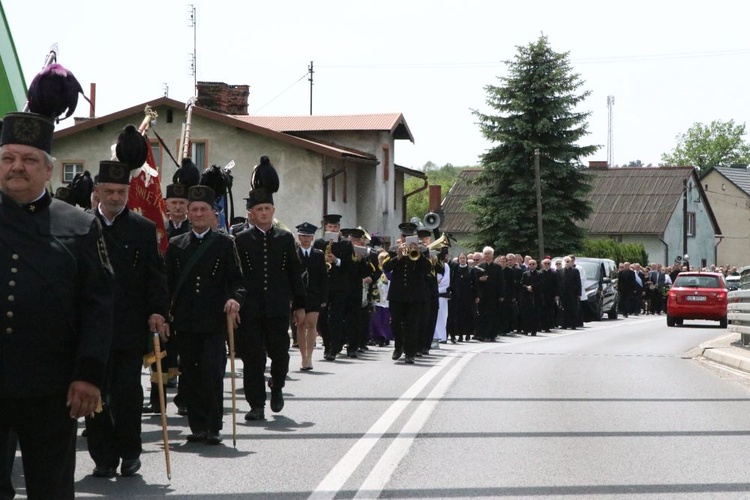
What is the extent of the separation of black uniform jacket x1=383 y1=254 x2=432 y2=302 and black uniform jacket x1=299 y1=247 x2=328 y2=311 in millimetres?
1348

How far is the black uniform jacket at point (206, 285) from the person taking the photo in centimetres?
1000

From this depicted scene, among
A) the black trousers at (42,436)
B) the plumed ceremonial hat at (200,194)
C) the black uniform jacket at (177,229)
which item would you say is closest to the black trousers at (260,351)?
the black uniform jacket at (177,229)

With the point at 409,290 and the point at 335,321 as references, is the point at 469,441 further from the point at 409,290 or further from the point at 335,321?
the point at 335,321

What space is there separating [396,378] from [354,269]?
4203mm

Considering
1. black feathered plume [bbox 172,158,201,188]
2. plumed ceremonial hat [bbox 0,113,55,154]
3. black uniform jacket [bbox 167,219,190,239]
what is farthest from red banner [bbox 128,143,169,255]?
plumed ceremonial hat [bbox 0,113,55,154]

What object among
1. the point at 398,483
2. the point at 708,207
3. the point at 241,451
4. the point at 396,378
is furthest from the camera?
the point at 708,207

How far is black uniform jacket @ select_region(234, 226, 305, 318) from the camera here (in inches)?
461

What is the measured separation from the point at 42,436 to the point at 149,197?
728 centimetres

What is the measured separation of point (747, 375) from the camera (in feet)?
58.6

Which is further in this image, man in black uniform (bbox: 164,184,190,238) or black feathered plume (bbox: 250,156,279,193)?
black feathered plume (bbox: 250,156,279,193)

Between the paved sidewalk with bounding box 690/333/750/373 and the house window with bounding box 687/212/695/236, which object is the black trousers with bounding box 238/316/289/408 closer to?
the paved sidewalk with bounding box 690/333/750/373

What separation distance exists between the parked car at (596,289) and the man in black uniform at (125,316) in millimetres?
34928

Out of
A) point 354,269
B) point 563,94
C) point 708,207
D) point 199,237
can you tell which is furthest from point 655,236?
point 199,237

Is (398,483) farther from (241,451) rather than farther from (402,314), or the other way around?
(402,314)
